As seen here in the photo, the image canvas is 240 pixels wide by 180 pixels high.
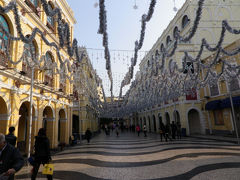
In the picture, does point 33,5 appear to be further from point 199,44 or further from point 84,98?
point 199,44

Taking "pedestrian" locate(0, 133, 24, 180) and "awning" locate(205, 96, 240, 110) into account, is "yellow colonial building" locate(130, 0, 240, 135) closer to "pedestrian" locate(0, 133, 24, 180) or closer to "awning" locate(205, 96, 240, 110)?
"awning" locate(205, 96, 240, 110)

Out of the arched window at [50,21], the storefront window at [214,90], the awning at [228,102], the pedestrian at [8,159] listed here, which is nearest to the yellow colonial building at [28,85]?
the arched window at [50,21]

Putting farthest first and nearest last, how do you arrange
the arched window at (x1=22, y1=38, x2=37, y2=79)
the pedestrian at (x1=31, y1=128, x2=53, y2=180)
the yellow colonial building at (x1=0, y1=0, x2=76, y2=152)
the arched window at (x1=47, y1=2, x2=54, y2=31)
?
the arched window at (x1=47, y1=2, x2=54, y2=31), the yellow colonial building at (x1=0, y1=0, x2=76, y2=152), the arched window at (x1=22, y1=38, x2=37, y2=79), the pedestrian at (x1=31, y1=128, x2=53, y2=180)

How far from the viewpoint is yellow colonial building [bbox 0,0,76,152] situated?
8085 millimetres

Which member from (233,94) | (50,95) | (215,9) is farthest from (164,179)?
(215,9)

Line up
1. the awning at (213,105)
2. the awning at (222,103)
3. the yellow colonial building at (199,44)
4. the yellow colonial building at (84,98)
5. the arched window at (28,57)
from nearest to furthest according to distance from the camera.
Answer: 1. the arched window at (28,57)
2. the awning at (222,103)
3. the yellow colonial building at (84,98)
4. the awning at (213,105)
5. the yellow colonial building at (199,44)

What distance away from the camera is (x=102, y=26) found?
5.23m

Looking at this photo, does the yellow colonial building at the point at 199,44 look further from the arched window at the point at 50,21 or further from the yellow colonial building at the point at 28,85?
the arched window at the point at 50,21

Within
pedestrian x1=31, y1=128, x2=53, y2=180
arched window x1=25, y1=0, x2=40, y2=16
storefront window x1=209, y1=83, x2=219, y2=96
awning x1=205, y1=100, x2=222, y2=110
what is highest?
arched window x1=25, y1=0, x2=40, y2=16

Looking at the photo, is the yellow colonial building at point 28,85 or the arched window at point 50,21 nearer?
the yellow colonial building at point 28,85

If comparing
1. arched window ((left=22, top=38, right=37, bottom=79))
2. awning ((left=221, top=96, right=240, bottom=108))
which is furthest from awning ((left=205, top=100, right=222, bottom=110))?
arched window ((left=22, top=38, right=37, bottom=79))

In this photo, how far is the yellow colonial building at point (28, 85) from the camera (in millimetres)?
8085

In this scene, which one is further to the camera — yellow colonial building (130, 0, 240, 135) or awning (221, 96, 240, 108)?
yellow colonial building (130, 0, 240, 135)

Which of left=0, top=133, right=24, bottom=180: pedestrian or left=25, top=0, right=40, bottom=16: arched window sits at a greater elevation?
left=25, top=0, right=40, bottom=16: arched window
